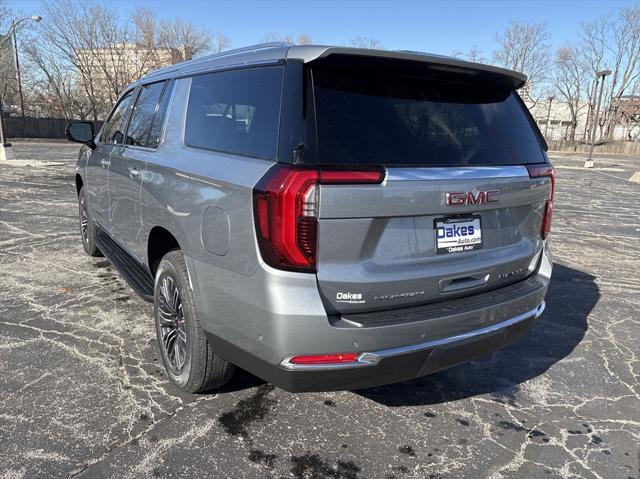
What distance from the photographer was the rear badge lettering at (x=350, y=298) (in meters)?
2.08

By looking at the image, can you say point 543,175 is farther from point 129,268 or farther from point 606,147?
point 606,147

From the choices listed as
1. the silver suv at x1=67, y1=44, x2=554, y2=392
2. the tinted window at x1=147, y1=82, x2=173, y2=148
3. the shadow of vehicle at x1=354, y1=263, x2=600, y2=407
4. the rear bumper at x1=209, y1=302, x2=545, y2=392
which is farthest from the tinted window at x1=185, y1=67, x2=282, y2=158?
the shadow of vehicle at x1=354, y1=263, x2=600, y2=407

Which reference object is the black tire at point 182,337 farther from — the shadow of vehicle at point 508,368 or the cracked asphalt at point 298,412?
the shadow of vehicle at point 508,368

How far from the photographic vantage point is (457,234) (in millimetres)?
2338

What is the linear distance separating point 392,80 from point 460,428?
1950 millimetres

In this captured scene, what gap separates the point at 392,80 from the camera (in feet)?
7.60

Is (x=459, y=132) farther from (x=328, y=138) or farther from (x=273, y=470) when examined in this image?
(x=273, y=470)

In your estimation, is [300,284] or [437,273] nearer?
[300,284]

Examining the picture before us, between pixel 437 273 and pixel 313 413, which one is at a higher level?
pixel 437 273

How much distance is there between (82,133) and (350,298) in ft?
13.1

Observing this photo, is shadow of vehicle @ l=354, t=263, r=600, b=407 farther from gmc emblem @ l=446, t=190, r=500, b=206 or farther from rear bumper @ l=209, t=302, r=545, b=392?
gmc emblem @ l=446, t=190, r=500, b=206

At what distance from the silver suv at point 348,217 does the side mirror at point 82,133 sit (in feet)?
7.76

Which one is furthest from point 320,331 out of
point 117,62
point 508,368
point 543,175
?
point 117,62

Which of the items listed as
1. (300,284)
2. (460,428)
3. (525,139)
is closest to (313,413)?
(460,428)
